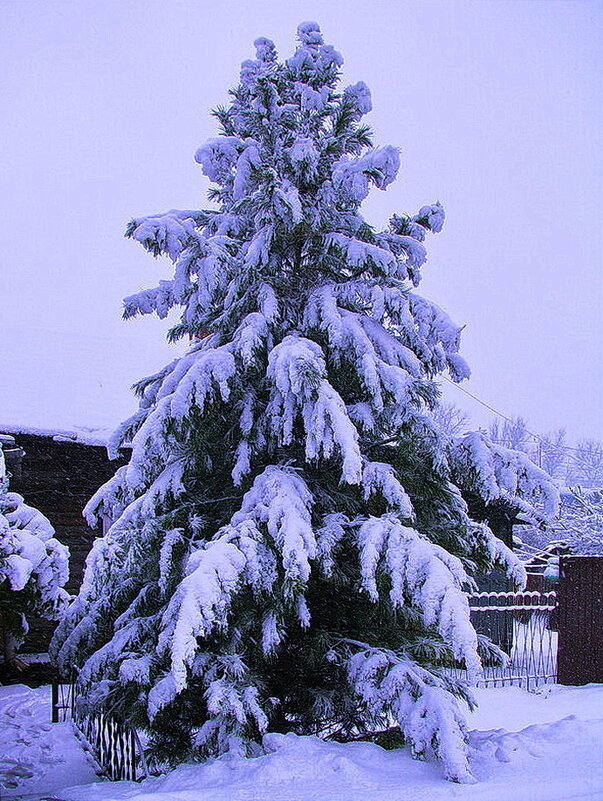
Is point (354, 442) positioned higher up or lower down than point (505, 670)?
higher up

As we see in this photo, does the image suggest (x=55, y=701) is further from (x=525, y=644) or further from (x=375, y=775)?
(x=525, y=644)

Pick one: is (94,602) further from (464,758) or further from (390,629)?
(464,758)

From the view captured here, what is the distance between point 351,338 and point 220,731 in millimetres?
3095

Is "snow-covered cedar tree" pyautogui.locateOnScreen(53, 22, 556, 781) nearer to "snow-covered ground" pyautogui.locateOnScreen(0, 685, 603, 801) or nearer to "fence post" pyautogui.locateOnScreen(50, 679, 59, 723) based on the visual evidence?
"snow-covered ground" pyautogui.locateOnScreen(0, 685, 603, 801)

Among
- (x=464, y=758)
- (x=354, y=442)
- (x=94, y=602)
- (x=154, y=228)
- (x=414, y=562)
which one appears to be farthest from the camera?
(x=94, y=602)

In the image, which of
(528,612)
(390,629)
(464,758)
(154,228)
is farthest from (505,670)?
(154,228)

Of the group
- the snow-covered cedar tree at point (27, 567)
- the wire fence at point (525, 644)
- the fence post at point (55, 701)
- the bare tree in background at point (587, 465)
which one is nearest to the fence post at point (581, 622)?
the wire fence at point (525, 644)

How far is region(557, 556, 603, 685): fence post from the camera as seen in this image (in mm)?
10148

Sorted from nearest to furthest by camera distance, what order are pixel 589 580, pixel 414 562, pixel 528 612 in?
pixel 414 562, pixel 589 580, pixel 528 612

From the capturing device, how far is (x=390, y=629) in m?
5.58

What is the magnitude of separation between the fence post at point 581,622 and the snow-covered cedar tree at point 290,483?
5.02 m

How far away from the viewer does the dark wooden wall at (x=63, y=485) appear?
11.4 meters

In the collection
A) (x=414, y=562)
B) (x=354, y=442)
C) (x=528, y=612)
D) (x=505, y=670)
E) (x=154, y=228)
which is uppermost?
(x=154, y=228)

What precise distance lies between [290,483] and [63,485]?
767 cm
